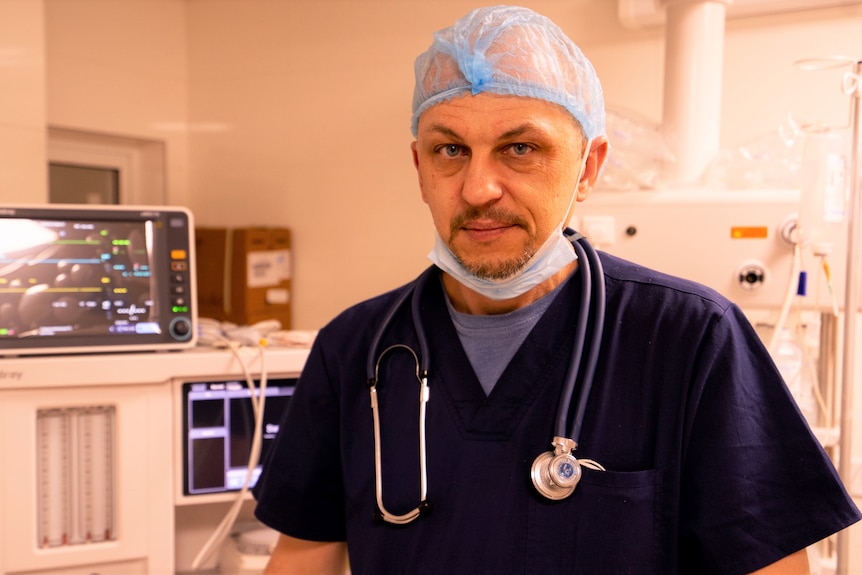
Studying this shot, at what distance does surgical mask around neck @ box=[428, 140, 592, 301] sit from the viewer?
1066 millimetres

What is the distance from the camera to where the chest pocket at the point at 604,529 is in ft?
3.09

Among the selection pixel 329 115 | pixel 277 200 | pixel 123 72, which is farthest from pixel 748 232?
pixel 123 72

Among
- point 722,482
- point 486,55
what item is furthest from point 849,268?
point 486,55

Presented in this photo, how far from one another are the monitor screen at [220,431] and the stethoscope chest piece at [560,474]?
855 mm

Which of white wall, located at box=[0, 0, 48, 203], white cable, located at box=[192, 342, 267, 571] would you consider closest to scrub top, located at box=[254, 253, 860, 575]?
white cable, located at box=[192, 342, 267, 571]

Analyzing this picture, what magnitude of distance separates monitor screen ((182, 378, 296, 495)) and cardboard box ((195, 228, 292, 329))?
134 cm

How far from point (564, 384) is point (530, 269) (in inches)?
6.6

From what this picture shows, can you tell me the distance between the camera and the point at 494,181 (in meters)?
1.02

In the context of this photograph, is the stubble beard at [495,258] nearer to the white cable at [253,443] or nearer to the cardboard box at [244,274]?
the white cable at [253,443]

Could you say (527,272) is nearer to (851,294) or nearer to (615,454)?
(615,454)

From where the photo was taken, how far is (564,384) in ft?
3.30

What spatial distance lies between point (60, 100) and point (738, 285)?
2.57m

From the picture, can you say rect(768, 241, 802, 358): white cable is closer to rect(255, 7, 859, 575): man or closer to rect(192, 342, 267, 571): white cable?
rect(255, 7, 859, 575): man

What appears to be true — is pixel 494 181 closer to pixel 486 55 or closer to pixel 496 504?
pixel 486 55
